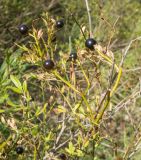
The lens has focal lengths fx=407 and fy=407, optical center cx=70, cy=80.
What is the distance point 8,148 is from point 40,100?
107 inches

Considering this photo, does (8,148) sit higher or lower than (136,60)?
higher

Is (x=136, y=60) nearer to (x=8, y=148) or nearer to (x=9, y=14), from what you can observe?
(x=9, y=14)

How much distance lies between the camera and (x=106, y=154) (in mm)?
3676

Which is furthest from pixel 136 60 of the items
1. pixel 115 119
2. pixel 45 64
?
pixel 45 64

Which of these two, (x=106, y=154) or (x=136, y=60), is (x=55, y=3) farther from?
(x=106, y=154)

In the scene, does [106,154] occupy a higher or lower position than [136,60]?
lower

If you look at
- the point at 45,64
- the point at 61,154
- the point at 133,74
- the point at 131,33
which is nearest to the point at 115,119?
the point at 133,74

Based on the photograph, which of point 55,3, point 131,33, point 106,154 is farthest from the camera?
point 131,33

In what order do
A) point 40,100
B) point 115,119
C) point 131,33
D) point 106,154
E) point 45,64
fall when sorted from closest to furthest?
point 45,64
point 106,154
point 40,100
point 115,119
point 131,33

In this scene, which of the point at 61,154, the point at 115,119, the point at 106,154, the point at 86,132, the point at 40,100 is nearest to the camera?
the point at 86,132

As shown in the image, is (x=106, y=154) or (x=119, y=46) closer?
(x=106, y=154)

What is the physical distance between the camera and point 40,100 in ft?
13.8

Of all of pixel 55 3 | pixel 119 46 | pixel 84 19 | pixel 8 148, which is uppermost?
pixel 8 148

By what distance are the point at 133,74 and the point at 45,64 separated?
10.4ft
